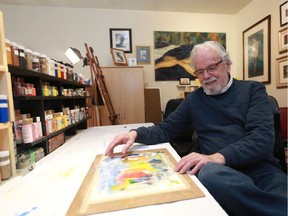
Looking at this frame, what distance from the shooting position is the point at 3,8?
2674 millimetres

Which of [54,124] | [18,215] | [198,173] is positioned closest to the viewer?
[18,215]

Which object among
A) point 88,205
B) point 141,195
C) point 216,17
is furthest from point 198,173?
point 216,17

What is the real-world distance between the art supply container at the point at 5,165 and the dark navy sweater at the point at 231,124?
549 mm

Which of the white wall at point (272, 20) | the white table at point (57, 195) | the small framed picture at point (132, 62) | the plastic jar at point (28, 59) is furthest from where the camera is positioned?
the small framed picture at point (132, 62)

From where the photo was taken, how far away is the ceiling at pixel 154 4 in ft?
8.73

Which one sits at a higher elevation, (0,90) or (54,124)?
(0,90)

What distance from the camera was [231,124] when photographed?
A: 0.91 metres

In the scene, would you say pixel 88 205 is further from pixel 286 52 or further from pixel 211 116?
pixel 286 52

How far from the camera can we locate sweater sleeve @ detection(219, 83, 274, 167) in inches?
27.0

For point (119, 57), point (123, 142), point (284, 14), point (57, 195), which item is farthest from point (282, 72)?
point (57, 195)

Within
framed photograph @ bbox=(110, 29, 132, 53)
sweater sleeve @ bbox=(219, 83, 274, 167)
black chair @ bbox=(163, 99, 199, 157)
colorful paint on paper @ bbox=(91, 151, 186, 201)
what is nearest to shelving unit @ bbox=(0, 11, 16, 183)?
colorful paint on paper @ bbox=(91, 151, 186, 201)

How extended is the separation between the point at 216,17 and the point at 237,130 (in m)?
2.96

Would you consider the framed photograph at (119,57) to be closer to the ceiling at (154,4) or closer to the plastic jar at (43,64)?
the ceiling at (154,4)

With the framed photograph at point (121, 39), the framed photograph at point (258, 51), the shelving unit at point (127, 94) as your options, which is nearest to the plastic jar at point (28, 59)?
the shelving unit at point (127, 94)
